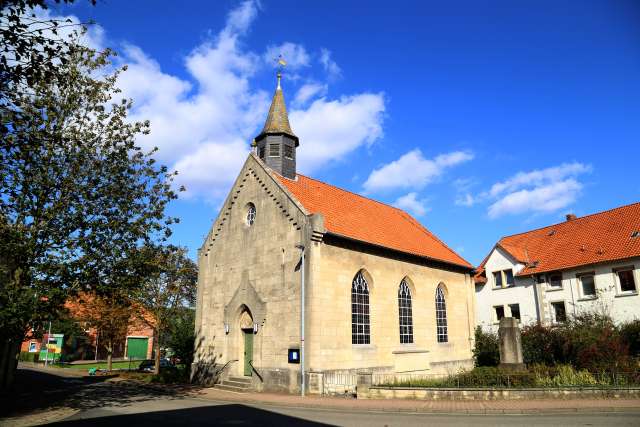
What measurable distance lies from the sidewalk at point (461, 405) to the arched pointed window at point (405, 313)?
8.70 m

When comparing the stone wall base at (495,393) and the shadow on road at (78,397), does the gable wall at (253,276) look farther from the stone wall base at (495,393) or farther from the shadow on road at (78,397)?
the stone wall base at (495,393)

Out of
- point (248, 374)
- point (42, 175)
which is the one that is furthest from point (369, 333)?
point (42, 175)

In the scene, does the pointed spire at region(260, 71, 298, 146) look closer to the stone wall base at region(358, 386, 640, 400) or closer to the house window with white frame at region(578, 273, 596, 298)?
the stone wall base at region(358, 386, 640, 400)

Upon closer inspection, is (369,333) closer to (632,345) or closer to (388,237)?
(388,237)

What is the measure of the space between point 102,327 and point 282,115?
25.9m

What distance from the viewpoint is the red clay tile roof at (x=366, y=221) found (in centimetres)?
2390

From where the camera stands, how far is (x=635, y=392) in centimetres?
1530

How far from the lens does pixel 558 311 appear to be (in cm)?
3114

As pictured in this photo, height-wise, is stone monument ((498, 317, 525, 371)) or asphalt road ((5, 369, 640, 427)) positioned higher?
stone monument ((498, 317, 525, 371))

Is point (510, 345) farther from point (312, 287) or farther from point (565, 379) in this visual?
point (312, 287)

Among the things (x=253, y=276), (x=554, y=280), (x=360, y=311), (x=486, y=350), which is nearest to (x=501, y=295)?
(x=554, y=280)

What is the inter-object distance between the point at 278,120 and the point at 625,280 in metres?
24.1

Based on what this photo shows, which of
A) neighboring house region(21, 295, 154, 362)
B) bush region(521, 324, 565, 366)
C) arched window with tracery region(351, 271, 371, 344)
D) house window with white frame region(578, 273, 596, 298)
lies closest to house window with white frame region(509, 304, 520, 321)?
house window with white frame region(578, 273, 596, 298)

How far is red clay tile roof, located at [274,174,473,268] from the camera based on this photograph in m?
23.9
